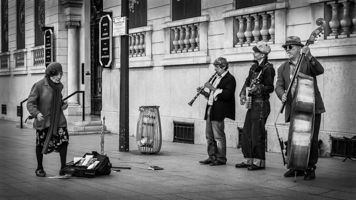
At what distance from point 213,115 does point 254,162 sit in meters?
1.13

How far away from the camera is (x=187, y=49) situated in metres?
14.9

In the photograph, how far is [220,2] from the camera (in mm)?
13727

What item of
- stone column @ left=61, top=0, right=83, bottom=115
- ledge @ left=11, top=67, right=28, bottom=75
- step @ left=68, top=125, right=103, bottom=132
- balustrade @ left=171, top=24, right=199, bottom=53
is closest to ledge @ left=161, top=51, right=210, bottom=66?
balustrade @ left=171, top=24, right=199, bottom=53

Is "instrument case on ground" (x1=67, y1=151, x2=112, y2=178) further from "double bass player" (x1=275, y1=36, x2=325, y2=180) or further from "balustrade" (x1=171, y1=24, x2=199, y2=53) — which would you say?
"balustrade" (x1=171, y1=24, x2=199, y2=53)

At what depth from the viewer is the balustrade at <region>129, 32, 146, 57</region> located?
16.7 m

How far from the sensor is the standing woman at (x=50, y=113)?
29.1 ft

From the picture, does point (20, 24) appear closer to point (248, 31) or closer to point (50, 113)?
point (248, 31)

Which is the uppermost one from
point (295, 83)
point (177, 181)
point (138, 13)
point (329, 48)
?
point (138, 13)

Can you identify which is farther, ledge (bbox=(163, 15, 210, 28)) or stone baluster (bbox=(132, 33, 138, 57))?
stone baluster (bbox=(132, 33, 138, 57))

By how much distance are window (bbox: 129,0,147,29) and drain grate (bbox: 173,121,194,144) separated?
3.24 metres

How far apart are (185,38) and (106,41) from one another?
12.6 ft

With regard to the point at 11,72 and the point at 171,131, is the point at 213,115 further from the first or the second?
the point at 11,72

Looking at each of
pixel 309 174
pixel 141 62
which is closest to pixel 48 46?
pixel 141 62

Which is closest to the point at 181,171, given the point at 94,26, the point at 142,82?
the point at 142,82
